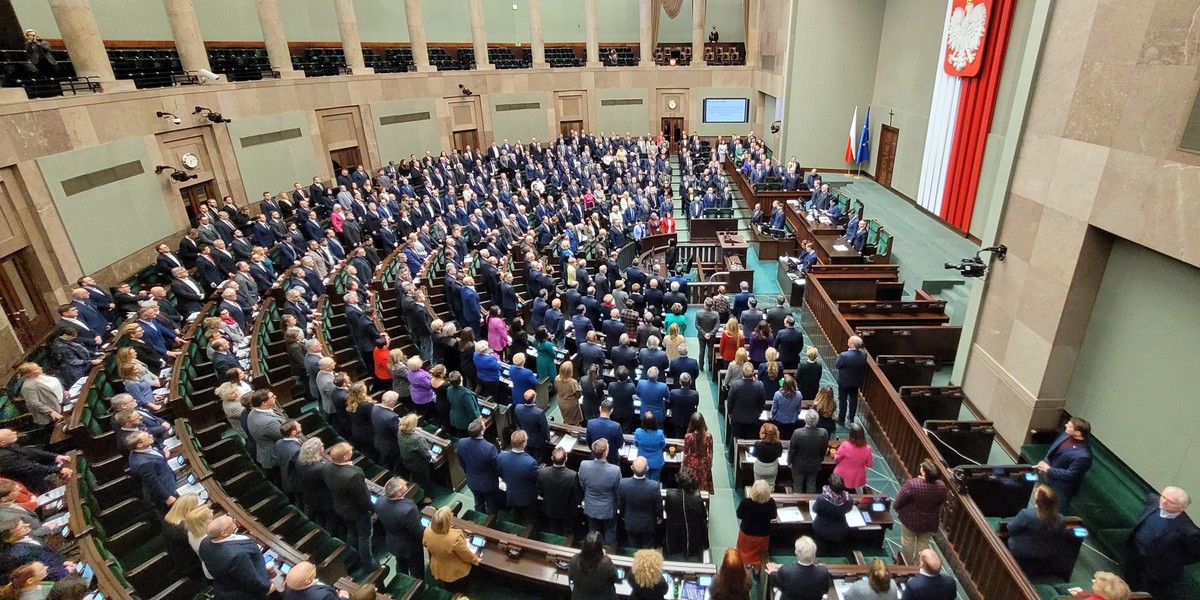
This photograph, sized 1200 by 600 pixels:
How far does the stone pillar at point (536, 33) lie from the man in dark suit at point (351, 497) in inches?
928

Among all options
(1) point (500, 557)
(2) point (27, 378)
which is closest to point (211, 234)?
(2) point (27, 378)

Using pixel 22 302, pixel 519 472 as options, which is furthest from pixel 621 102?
pixel 519 472

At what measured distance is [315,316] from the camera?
8.41 metres

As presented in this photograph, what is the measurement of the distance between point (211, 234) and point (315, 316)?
472 centimetres

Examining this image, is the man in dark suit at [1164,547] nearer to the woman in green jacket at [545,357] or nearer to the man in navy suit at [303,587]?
the man in navy suit at [303,587]

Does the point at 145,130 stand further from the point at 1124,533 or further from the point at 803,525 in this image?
the point at 1124,533

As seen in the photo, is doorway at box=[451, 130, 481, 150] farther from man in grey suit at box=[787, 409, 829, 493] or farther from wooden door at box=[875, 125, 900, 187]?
man in grey suit at box=[787, 409, 829, 493]

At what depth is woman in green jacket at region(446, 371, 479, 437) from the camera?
20.8 ft

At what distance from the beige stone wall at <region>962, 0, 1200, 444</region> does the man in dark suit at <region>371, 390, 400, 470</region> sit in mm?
7105

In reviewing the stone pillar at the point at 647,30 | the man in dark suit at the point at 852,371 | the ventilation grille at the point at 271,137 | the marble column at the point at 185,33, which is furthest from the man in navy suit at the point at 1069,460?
the stone pillar at the point at 647,30

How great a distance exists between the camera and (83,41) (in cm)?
1095

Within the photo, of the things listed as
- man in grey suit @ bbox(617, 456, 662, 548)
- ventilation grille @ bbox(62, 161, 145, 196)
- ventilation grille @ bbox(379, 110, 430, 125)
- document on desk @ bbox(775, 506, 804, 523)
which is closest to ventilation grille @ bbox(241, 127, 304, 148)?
ventilation grille @ bbox(62, 161, 145, 196)

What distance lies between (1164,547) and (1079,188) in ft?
11.8

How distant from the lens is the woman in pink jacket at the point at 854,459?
5.27 m
